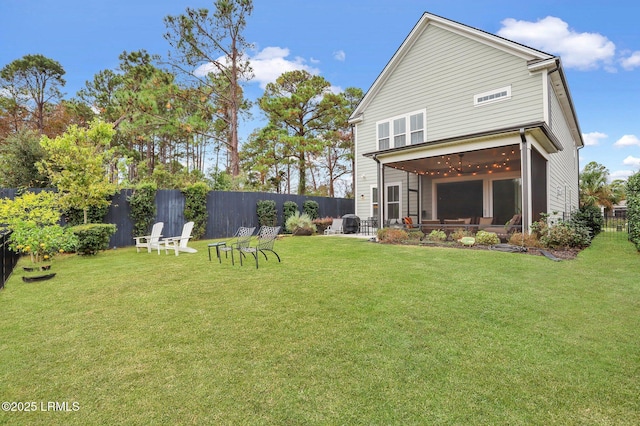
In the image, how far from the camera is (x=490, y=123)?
431 inches

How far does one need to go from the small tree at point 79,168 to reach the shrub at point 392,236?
9.17 m

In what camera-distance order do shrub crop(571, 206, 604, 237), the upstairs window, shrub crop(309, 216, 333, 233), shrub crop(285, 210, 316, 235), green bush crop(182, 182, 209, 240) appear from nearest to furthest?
green bush crop(182, 182, 209, 240)
shrub crop(571, 206, 604, 237)
shrub crop(285, 210, 316, 235)
the upstairs window
shrub crop(309, 216, 333, 233)

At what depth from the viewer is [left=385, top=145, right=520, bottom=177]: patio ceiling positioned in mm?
10000

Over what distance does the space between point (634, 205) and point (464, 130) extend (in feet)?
18.1

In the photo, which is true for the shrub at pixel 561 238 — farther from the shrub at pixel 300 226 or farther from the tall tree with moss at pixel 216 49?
the tall tree with moss at pixel 216 49

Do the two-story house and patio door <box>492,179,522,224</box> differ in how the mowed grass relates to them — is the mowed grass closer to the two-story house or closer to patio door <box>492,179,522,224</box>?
the two-story house

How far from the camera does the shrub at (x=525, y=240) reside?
26.1ft

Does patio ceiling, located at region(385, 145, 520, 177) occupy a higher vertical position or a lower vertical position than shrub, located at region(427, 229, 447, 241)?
higher

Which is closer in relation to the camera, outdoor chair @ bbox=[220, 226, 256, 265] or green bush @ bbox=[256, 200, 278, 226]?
outdoor chair @ bbox=[220, 226, 256, 265]

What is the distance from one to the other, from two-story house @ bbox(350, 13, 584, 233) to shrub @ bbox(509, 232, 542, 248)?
373 mm

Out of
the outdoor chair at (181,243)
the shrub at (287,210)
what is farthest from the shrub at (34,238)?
the shrub at (287,210)

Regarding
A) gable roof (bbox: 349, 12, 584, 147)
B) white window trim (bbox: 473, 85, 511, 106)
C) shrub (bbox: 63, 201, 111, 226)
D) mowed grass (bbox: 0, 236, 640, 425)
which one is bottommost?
mowed grass (bbox: 0, 236, 640, 425)

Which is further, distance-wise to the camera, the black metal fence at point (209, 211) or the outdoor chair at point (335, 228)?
the outdoor chair at point (335, 228)

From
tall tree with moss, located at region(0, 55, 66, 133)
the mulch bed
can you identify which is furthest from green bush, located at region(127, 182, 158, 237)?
tall tree with moss, located at region(0, 55, 66, 133)
